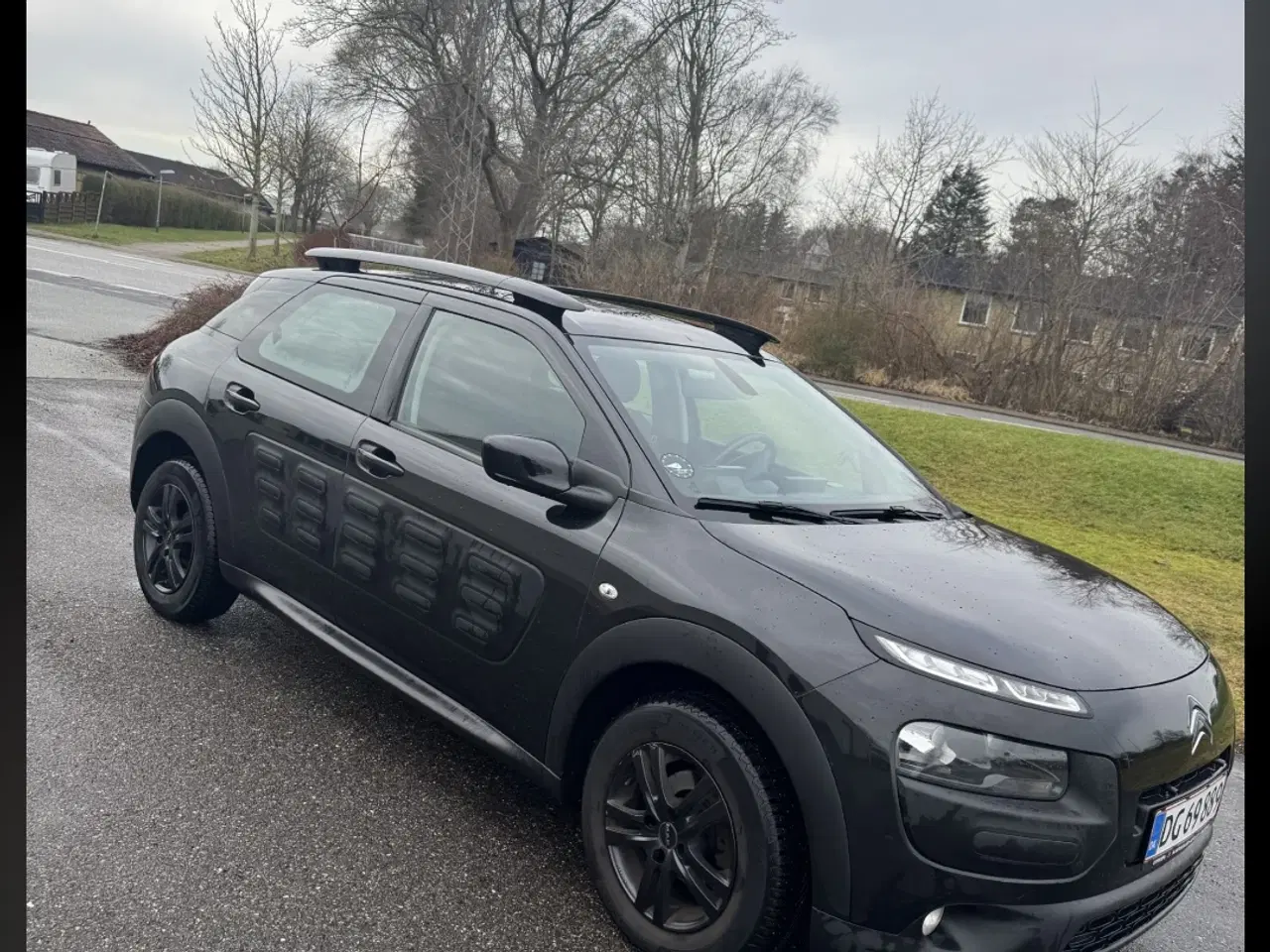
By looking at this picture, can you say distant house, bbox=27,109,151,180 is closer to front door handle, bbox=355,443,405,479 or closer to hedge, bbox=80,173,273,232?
hedge, bbox=80,173,273,232

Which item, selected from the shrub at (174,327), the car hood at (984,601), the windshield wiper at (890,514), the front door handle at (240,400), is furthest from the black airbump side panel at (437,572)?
the shrub at (174,327)

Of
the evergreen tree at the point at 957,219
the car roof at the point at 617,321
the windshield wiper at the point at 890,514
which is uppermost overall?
the evergreen tree at the point at 957,219

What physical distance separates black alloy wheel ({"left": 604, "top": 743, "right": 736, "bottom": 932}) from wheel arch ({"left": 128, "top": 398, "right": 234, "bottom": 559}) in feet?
7.40

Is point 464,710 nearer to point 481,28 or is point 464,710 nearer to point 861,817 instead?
point 861,817

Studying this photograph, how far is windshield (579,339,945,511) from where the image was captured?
3.05m

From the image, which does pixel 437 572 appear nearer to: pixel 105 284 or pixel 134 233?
pixel 105 284

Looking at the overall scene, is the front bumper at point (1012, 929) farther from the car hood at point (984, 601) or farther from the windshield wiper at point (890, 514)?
the windshield wiper at point (890, 514)

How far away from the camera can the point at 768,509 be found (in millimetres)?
2889

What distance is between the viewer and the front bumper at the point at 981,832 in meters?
2.09

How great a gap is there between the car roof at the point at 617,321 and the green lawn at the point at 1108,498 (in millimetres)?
4452

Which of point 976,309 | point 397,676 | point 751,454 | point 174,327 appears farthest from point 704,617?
point 976,309

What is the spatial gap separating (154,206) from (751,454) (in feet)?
148

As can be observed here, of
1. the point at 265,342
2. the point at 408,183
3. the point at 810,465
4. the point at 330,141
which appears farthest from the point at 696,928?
the point at 330,141

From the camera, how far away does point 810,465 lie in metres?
3.38
